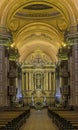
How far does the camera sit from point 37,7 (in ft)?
137

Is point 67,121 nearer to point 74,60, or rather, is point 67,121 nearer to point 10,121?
point 10,121

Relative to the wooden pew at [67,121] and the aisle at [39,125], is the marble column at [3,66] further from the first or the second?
the wooden pew at [67,121]

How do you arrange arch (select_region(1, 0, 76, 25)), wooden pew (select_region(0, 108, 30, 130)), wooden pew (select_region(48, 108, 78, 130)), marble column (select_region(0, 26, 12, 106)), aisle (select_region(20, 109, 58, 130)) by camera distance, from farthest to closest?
1. arch (select_region(1, 0, 76, 25))
2. marble column (select_region(0, 26, 12, 106))
3. aisle (select_region(20, 109, 58, 130))
4. wooden pew (select_region(0, 108, 30, 130))
5. wooden pew (select_region(48, 108, 78, 130))

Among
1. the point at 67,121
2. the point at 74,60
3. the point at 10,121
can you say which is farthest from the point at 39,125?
the point at 74,60

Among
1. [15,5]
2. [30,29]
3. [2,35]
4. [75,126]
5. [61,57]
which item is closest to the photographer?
[75,126]

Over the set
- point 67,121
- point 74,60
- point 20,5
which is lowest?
point 67,121

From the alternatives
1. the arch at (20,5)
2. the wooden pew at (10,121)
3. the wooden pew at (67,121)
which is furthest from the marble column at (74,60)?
the wooden pew at (67,121)

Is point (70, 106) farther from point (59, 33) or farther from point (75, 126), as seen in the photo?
point (75, 126)

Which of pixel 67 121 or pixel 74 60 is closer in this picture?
pixel 67 121

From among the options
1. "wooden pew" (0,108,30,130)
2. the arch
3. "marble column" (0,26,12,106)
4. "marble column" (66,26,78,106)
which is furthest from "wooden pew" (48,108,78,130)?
the arch

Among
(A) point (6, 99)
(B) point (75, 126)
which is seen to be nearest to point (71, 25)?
(A) point (6, 99)

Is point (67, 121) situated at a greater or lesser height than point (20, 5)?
lesser

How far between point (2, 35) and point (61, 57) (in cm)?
1301

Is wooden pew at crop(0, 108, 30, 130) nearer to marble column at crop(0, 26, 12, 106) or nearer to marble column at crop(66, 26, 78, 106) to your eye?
marble column at crop(0, 26, 12, 106)
